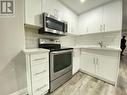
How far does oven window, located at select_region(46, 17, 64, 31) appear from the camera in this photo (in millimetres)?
1679

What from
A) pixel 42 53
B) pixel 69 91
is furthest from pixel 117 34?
pixel 42 53

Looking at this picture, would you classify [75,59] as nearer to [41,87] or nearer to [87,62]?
[87,62]

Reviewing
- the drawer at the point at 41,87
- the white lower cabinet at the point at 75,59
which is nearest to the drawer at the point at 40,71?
the drawer at the point at 41,87

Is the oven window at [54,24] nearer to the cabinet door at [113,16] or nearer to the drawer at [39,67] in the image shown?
the drawer at [39,67]

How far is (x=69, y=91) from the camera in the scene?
64.0 inches

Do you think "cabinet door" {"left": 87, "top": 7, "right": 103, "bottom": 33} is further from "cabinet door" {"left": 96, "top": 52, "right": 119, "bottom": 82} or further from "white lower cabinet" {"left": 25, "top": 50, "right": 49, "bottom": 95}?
"white lower cabinet" {"left": 25, "top": 50, "right": 49, "bottom": 95}

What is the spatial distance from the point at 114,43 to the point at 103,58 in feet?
2.66

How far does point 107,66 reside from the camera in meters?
1.99

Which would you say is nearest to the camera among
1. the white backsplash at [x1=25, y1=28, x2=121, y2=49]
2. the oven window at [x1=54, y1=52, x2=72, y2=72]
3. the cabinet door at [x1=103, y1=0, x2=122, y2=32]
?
the oven window at [x1=54, y1=52, x2=72, y2=72]

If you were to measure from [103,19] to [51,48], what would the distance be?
6.18ft

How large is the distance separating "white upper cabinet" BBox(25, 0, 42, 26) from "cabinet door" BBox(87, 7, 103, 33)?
1.84m

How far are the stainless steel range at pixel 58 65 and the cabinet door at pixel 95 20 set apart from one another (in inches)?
51.8

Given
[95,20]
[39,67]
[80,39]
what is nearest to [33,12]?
[39,67]

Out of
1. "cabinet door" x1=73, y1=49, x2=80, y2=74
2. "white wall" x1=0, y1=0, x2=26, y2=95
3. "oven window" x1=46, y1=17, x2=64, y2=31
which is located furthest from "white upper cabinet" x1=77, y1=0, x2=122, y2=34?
"white wall" x1=0, y1=0, x2=26, y2=95
